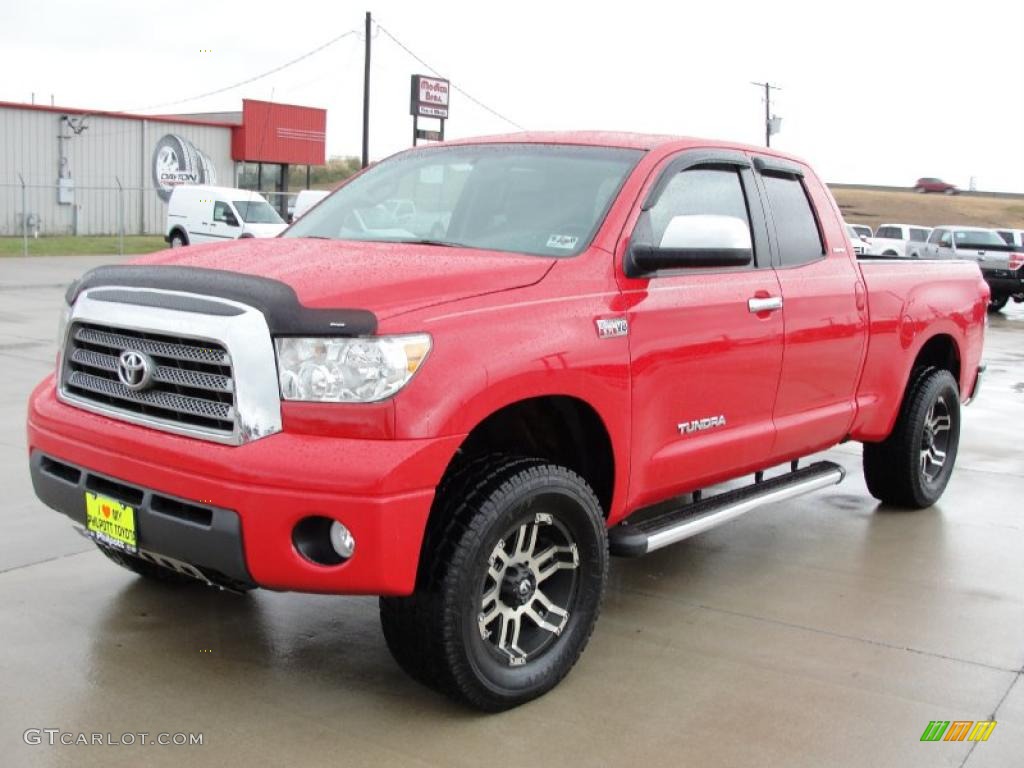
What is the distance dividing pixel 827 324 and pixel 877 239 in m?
33.5

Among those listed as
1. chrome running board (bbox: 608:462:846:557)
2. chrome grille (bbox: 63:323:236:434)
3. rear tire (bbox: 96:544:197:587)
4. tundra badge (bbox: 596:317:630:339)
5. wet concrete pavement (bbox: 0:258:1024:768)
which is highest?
tundra badge (bbox: 596:317:630:339)

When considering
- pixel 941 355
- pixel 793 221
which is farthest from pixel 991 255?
pixel 793 221

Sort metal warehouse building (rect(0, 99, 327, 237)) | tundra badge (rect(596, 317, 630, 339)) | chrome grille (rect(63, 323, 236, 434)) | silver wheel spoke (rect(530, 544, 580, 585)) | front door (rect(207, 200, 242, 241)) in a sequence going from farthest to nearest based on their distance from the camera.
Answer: metal warehouse building (rect(0, 99, 327, 237)), front door (rect(207, 200, 242, 241)), tundra badge (rect(596, 317, 630, 339)), silver wheel spoke (rect(530, 544, 580, 585)), chrome grille (rect(63, 323, 236, 434))

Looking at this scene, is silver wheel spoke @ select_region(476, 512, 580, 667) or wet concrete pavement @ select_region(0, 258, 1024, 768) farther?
silver wheel spoke @ select_region(476, 512, 580, 667)

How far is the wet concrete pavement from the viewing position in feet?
11.8

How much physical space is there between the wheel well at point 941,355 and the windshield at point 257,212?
23.4 meters

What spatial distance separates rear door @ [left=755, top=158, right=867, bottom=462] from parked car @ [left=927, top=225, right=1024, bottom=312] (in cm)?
1818

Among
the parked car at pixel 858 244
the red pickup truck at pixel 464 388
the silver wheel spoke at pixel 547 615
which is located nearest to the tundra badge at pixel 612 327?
the red pickup truck at pixel 464 388

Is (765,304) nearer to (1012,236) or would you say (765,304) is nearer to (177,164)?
(1012,236)

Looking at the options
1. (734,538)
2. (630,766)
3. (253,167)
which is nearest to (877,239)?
(253,167)

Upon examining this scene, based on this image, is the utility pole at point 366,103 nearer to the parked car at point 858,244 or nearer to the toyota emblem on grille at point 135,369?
the parked car at point 858,244

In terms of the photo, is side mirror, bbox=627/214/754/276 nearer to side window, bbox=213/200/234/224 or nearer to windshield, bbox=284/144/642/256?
windshield, bbox=284/144/642/256

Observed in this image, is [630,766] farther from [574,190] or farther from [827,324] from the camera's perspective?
[827,324]

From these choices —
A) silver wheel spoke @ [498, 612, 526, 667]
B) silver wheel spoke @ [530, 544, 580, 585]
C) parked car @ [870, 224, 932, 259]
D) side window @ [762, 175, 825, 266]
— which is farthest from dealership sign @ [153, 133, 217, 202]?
silver wheel spoke @ [498, 612, 526, 667]
